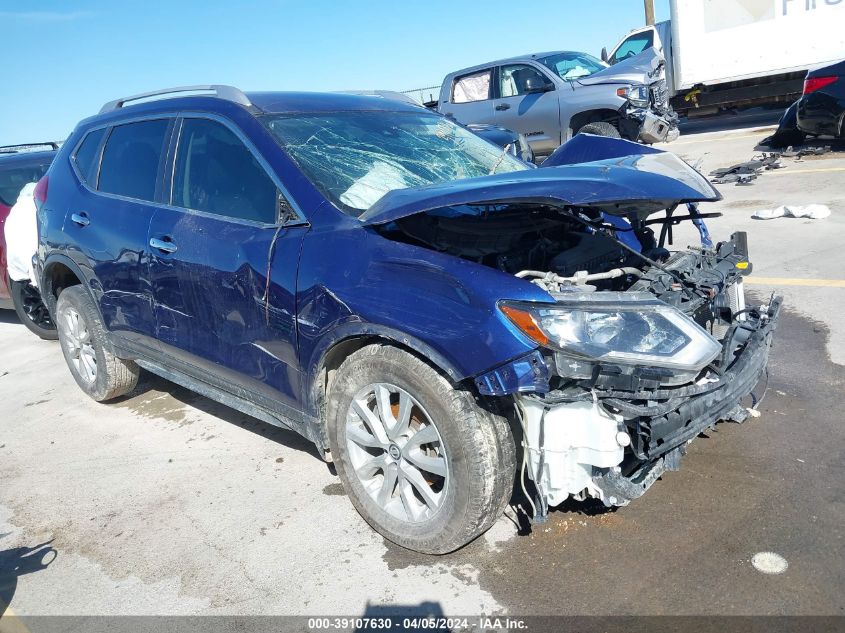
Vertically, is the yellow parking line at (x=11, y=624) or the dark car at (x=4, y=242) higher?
the dark car at (x=4, y=242)

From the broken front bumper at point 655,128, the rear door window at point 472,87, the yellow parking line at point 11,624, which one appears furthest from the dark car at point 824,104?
the yellow parking line at point 11,624

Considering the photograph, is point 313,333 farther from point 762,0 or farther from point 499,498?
point 762,0

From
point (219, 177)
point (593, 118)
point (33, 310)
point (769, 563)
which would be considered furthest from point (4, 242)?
point (593, 118)

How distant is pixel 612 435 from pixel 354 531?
1339 millimetres

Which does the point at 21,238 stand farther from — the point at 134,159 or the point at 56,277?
the point at 134,159

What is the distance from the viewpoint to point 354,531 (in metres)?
3.17

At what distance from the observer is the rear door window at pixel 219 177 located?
3293 mm

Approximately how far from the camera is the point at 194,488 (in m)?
3.70

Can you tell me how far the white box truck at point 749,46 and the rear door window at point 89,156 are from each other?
12.4 metres

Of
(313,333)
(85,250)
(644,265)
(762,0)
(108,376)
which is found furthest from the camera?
(762,0)

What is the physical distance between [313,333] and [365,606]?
109cm

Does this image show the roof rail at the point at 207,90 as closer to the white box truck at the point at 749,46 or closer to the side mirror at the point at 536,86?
the side mirror at the point at 536,86

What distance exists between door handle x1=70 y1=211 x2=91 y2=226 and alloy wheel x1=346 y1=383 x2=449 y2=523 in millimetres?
2396

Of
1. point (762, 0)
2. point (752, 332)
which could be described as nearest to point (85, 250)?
point (752, 332)
